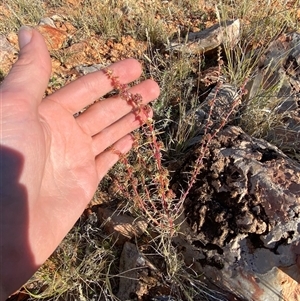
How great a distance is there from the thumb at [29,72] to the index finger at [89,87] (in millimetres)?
218

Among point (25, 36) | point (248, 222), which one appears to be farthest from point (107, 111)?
point (248, 222)

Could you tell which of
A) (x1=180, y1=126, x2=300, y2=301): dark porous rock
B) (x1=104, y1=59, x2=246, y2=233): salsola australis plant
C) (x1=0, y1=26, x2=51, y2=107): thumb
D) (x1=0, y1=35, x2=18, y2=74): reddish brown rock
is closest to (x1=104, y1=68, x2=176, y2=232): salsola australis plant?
(x1=104, y1=59, x2=246, y2=233): salsola australis plant

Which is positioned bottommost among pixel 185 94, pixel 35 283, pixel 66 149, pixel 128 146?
pixel 35 283

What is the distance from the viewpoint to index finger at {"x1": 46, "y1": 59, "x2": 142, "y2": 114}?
2.12 meters

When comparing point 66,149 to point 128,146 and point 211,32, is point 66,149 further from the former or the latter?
point 211,32

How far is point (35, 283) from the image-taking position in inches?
83.0

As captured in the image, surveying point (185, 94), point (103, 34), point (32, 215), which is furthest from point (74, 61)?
point (32, 215)

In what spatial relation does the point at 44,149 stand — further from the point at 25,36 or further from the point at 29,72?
the point at 25,36

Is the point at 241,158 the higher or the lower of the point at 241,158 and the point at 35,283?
the higher

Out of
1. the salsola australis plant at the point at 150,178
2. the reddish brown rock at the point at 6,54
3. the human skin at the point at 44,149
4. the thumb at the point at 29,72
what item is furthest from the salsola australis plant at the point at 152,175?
the reddish brown rock at the point at 6,54

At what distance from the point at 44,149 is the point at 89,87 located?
0.46 m

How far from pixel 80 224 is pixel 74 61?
5.22ft

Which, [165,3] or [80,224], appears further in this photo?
[165,3]

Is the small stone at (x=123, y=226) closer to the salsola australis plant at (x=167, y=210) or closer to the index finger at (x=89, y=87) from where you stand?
the salsola australis plant at (x=167, y=210)
